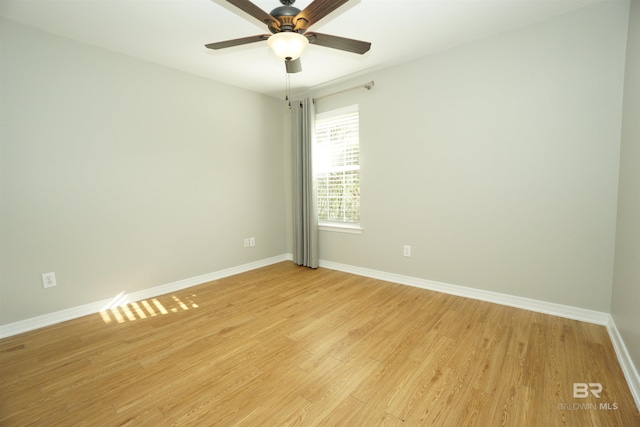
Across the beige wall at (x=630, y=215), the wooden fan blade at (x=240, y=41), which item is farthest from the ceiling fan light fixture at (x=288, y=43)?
the beige wall at (x=630, y=215)

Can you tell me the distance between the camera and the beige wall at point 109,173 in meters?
2.26

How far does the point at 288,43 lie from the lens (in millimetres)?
1642

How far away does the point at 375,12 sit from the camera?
2.18 m

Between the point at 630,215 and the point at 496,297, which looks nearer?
the point at 630,215

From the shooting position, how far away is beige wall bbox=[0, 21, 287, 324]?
226 cm

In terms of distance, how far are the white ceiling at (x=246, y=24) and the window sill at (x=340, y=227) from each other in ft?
6.50

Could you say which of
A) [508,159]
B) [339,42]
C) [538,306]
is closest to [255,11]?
[339,42]

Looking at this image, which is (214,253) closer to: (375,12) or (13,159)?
(13,159)

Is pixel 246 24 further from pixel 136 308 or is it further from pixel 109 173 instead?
pixel 136 308

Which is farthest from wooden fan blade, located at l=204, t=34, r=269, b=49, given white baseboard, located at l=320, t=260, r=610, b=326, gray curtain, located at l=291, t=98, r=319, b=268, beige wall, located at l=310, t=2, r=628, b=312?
white baseboard, located at l=320, t=260, r=610, b=326

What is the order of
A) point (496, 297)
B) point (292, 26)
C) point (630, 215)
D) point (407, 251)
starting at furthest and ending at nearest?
point (407, 251), point (496, 297), point (630, 215), point (292, 26)

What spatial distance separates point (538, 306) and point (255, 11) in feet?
10.4

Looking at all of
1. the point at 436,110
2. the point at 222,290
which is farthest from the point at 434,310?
the point at 222,290

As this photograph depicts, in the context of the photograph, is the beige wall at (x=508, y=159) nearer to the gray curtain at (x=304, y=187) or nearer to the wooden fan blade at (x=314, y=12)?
the gray curtain at (x=304, y=187)
